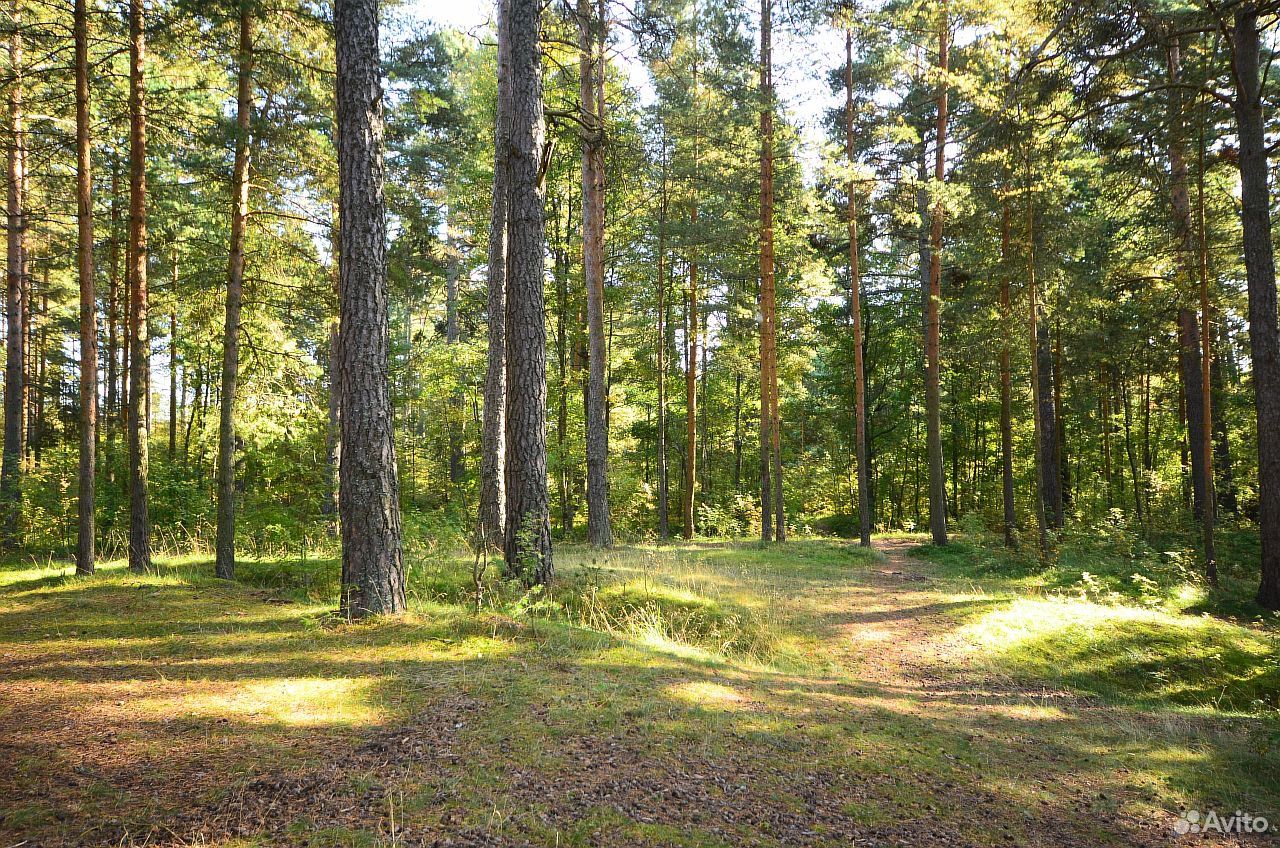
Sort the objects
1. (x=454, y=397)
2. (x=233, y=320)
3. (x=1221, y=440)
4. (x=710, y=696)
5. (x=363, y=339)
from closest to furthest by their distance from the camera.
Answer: (x=710, y=696) → (x=363, y=339) → (x=233, y=320) → (x=1221, y=440) → (x=454, y=397)

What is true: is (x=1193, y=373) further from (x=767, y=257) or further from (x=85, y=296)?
(x=85, y=296)

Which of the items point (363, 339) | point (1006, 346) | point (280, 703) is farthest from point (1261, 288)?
point (280, 703)

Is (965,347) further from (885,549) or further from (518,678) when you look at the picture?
(518,678)

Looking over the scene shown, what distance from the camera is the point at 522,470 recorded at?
292 inches

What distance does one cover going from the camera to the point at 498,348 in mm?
10117

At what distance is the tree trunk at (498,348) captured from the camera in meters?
9.38

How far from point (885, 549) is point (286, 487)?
1699cm

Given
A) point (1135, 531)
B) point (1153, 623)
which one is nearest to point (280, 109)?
point (1153, 623)

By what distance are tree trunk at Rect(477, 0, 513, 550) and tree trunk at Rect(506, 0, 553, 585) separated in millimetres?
1622

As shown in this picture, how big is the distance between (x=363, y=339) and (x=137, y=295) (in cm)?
634

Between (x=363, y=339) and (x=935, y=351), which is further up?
(x=935, y=351)

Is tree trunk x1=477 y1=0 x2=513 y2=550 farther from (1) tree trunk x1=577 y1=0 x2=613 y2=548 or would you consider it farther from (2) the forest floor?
(1) tree trunk x1=577 y1=0 x2=613 y2=548

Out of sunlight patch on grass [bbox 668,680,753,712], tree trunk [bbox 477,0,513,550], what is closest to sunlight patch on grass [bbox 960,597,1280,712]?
sunlight patch on grass [bbox 668,680,753,712]

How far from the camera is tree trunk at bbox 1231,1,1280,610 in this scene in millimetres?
8922
